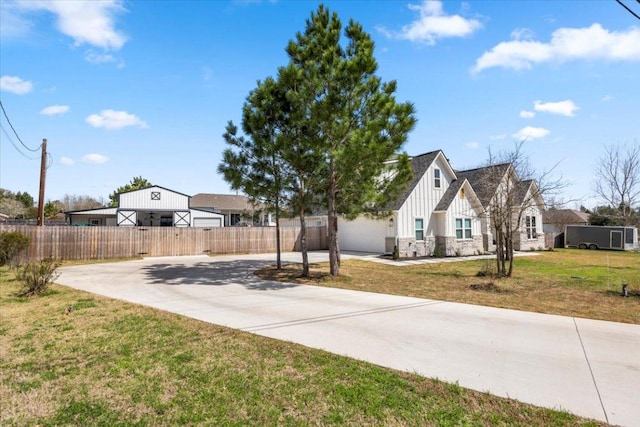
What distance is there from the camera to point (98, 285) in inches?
453

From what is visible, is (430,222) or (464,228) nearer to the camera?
(430,222)

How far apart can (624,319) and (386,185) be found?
8.37m

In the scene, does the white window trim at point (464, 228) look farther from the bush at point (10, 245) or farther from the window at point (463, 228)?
the bush at point (10, 245)

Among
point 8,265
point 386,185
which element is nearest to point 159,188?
point 8,265

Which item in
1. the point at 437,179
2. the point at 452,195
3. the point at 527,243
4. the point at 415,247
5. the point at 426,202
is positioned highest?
the point at 437,179

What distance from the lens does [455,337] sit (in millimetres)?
5980

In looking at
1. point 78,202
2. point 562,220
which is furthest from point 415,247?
point 78,202

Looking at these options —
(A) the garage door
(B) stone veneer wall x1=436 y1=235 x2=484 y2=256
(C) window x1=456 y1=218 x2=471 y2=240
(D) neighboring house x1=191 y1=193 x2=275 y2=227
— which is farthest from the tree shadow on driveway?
(D) neighboring house x1=191 y1=193 x2=275 y2=227

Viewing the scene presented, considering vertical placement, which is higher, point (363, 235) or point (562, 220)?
point (562, 220)

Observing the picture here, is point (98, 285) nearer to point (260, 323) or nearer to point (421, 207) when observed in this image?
point (260, 323)

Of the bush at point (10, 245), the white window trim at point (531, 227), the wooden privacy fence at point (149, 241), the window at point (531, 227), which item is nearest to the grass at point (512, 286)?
the wooden privacy fence at point (149, 241)

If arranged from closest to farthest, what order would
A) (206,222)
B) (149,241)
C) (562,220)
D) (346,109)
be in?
(346,109) → (149,241) → (206,222) → (562,220)

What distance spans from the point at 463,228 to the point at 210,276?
17593 mm

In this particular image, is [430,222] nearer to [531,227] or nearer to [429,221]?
[429,221]
